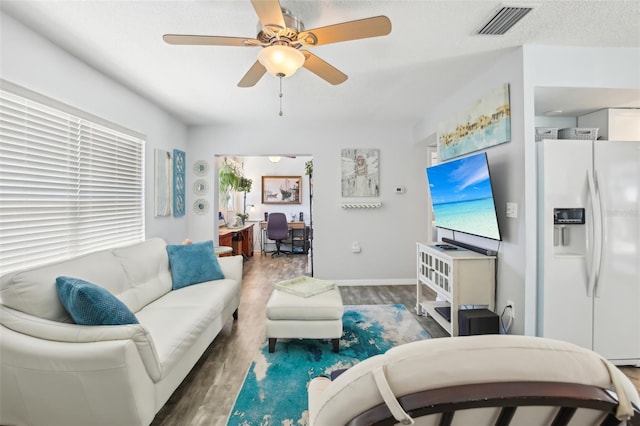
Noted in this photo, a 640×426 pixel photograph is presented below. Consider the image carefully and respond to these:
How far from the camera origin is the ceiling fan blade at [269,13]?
1.43 meters

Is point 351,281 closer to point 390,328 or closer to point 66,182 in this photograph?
point 390,328

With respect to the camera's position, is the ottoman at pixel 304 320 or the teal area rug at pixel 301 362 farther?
the ottoman at pixel 304 320

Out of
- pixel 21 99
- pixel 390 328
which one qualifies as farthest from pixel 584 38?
pixel 21 99

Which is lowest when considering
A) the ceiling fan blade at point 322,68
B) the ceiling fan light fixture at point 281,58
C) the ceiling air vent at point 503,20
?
the ceiling fan light fixture at point 281,58

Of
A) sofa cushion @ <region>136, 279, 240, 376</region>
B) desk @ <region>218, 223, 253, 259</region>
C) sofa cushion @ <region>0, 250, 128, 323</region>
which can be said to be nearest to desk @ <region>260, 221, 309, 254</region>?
desk @ <region>218, 223, 253, 259</region>

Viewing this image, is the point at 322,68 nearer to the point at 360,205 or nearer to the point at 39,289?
the point at 39,289

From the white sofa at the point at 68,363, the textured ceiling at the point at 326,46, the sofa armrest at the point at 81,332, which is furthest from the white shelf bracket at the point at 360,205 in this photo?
the sofa armrest at the point at 81,332

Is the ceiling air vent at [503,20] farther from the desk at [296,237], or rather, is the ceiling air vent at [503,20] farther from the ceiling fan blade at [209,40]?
the desk at [296,237]

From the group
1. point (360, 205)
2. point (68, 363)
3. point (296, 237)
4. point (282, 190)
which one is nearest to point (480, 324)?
point (360, 205)

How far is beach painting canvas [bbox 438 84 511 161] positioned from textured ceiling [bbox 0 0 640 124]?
327mm

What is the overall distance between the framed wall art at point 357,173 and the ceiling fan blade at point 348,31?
2.94m

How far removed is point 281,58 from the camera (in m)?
1.72

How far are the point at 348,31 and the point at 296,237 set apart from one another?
629 cm

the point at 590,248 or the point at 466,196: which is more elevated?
the point at 466,196
